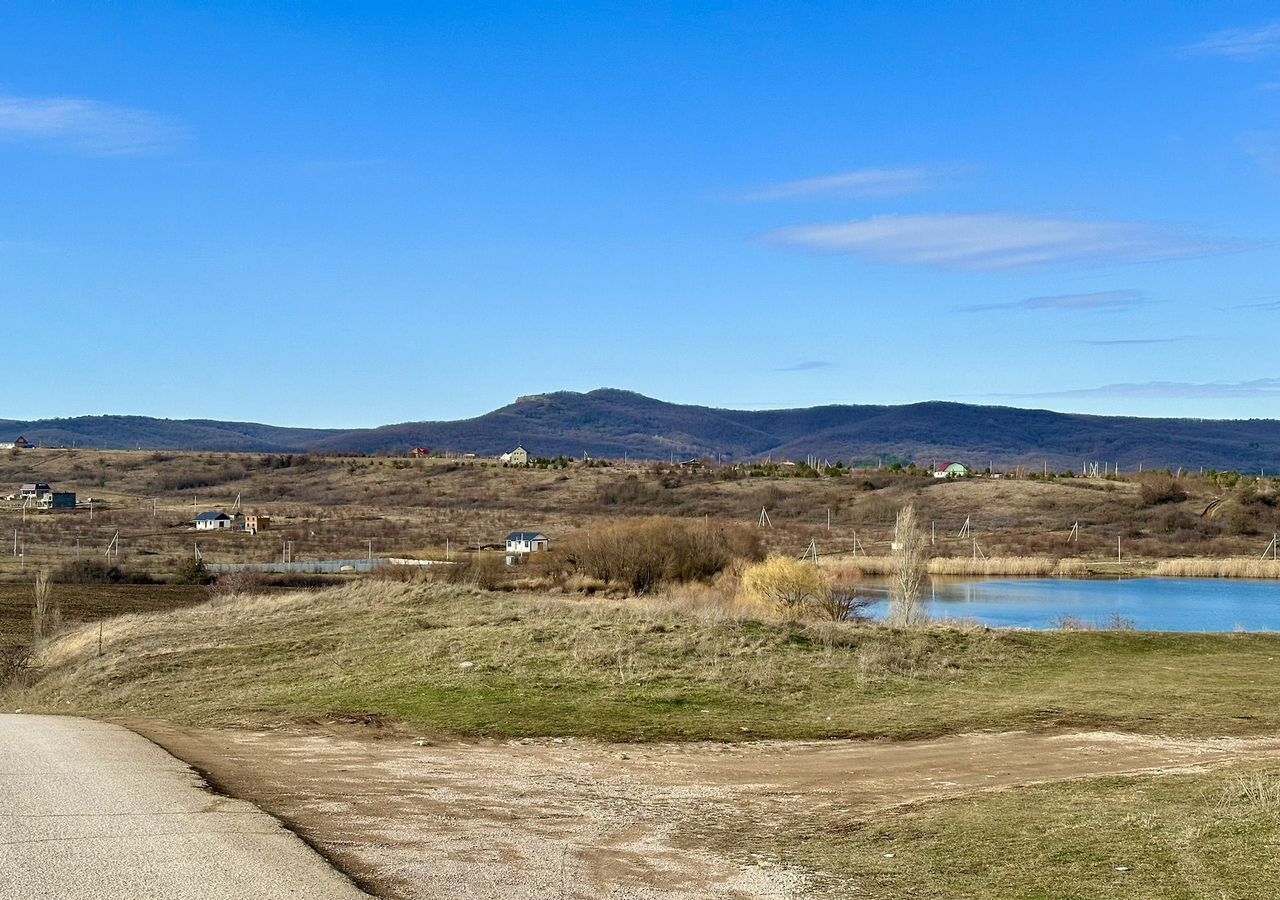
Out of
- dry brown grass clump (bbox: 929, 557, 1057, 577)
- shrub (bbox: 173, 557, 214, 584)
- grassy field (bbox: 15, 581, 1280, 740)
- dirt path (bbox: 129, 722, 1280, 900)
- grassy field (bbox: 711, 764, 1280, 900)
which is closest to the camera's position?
grassy field (bbox: 711, 764, 1280, 900)

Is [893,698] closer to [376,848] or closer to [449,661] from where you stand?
[449,661]

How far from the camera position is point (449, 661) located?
21688 millimetres

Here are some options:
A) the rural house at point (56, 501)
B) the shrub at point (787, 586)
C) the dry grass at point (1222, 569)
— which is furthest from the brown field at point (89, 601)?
the rural house at point (56, 501)

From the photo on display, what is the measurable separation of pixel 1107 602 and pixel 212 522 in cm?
6701

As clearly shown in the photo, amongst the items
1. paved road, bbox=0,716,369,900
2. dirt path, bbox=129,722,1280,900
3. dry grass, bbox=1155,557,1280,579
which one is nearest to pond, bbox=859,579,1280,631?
dry grass, bbox=1155,557,1280,579

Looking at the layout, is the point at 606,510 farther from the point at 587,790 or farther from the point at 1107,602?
the point at 587,790

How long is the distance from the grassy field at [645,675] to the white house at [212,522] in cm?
6767

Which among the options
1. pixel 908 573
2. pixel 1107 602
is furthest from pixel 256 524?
pixel 908 573

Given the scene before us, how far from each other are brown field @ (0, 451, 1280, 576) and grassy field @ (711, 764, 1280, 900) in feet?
156

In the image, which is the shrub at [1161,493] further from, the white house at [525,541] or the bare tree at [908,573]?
the bare tree at [908,573]

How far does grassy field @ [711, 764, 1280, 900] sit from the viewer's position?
8297 mm

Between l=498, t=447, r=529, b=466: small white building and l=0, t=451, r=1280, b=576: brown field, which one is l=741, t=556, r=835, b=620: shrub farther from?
l=498, t=447, r=529, b=466: small white building

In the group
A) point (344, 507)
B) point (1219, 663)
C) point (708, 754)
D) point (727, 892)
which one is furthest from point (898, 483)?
point (727, 892)

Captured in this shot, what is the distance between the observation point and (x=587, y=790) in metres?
12.9
